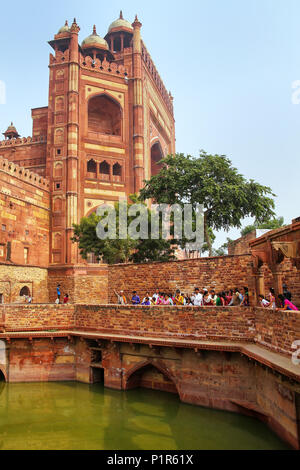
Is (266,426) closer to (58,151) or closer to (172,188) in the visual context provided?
(172,188)

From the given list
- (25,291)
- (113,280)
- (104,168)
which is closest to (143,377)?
(113,280)

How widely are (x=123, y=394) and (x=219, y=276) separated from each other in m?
5.03

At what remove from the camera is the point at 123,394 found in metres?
11.9

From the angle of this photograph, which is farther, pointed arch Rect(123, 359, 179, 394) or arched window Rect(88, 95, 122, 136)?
arched window Rect(88, 95, 122, 136)

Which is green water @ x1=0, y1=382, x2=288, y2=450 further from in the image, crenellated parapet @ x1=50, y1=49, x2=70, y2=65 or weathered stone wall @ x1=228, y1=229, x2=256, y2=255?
crenellated parapet @ x1=50, y1=49, x2=70, y2=65

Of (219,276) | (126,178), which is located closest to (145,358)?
(219,276)

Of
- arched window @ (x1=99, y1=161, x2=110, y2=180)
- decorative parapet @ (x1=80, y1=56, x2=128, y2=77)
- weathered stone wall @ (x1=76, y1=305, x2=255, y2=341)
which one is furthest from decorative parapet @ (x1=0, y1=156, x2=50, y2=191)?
weathered stone wall @ (x1=76, y1=305, x2=255, y2=341)

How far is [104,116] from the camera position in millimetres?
33500

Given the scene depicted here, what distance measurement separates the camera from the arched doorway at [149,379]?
11.8m

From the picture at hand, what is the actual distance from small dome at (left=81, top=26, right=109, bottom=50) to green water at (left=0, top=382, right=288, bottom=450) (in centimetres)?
2973

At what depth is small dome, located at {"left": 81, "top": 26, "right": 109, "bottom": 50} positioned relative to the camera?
108 feet

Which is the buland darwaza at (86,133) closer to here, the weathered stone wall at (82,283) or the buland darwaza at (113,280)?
the buland darwaza at (113,280)

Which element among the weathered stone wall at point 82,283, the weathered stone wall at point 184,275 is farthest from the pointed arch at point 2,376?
the weathered stone wall at point 82,283

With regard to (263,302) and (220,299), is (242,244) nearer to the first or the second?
(220,299)
